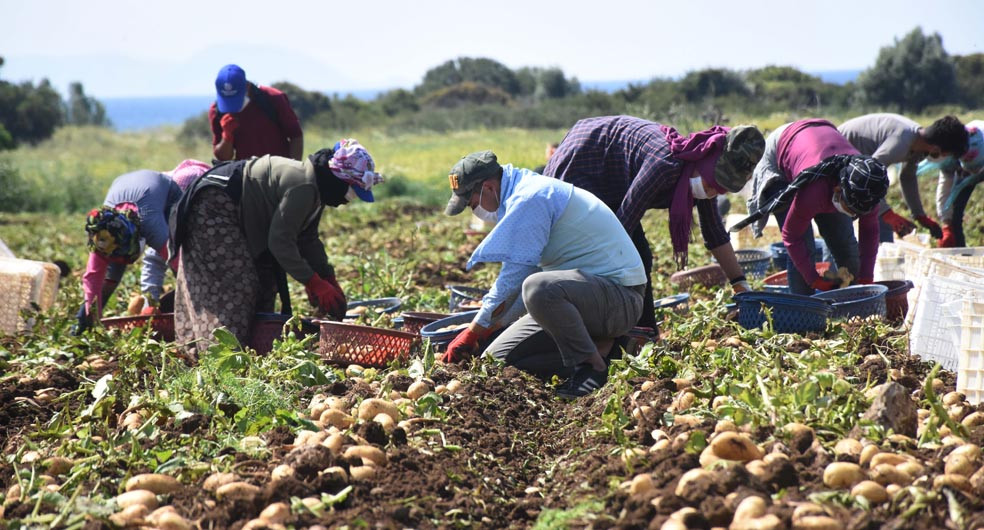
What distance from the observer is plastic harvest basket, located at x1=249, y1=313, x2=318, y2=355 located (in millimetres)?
4969

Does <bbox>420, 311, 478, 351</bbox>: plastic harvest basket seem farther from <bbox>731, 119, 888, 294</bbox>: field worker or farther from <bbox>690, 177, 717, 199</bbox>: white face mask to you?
<bbox>731, 119, 888, 294</bbox>: field worker

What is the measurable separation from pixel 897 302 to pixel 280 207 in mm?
3085

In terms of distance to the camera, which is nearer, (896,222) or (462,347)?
(462,347)

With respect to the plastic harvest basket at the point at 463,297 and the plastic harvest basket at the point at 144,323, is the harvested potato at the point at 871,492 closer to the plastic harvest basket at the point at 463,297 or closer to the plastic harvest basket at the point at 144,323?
the plastic harvest basket at the point at 463,297

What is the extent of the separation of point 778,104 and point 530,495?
2989 centimetres

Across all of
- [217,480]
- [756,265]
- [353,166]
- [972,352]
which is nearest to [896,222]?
[756,265]

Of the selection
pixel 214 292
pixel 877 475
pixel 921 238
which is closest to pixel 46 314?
pixel 214 292

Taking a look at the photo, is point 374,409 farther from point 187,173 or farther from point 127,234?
point 187,173

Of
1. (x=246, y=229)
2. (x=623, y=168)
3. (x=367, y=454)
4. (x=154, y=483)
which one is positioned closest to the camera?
(x=154, y=483)

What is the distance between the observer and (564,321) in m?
4.06

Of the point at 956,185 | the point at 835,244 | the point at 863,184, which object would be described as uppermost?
the point at 863,184

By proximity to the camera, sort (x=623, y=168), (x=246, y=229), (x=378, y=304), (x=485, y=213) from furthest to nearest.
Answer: (x=378, y=304) → (x=246, y=229) → (x=623, y=168) → (x=485, y=213)

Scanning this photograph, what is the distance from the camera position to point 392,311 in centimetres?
541

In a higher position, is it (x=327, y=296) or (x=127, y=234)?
(x=127, y=234)
